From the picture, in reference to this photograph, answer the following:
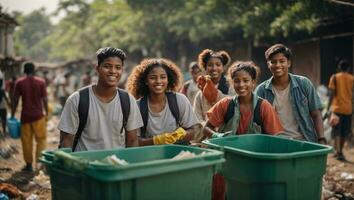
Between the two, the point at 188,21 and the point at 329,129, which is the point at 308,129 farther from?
the point at 188,21

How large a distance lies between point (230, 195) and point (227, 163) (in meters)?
0.21

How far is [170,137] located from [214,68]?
A: 65.5 inches

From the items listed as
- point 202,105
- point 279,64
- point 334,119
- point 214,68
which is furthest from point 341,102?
point 279,64

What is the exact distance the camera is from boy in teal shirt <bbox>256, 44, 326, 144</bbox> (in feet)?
13.5

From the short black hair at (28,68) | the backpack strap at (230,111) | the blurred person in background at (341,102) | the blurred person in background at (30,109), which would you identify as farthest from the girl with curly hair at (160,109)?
the blurred person in background at (341,102)

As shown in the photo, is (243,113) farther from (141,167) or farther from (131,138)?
(141,167)

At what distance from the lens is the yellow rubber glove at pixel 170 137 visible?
3.60 meters

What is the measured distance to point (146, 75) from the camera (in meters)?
3.94

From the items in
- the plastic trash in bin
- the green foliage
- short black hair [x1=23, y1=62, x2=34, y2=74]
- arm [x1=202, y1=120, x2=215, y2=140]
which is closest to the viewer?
arm [x1=202, y1=120, x2=215, y2=140]

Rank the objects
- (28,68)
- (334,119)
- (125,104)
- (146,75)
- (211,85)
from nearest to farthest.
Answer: (125,104)
(146,75)
(211,85)
(28,68)
(334,119)

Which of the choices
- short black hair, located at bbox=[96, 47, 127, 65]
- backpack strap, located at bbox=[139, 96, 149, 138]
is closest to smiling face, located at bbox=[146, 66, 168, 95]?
backpack strap, located at bbox=[139, 96, 149, 138]

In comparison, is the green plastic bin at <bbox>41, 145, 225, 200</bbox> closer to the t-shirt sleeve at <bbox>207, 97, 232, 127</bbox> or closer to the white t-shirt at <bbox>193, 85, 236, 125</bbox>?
the t-shirt sleeve at <bbox>207, 97, 232, 127</bbox>

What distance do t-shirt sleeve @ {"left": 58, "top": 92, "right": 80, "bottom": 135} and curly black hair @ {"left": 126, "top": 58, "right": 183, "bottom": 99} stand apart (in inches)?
31.3

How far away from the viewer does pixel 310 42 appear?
42.1ft
